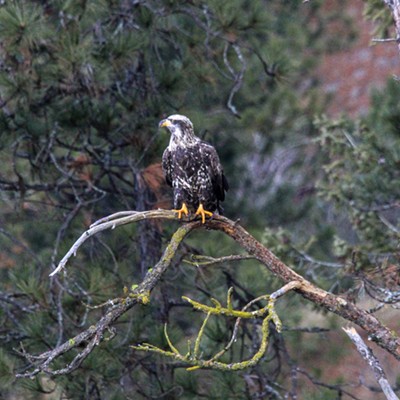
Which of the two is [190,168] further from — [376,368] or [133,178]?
[376,368]

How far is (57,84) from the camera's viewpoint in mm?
6809

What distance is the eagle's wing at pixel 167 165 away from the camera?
20.2ft

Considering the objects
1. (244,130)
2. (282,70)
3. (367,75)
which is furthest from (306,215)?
(367,75)

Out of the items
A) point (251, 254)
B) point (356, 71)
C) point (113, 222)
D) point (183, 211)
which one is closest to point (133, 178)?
point (183, 211)

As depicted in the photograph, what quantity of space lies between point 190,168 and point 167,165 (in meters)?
0.22

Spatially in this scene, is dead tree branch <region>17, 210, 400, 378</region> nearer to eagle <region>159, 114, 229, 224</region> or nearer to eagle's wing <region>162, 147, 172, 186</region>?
eagle <region>159, 114, 229, 224</region>

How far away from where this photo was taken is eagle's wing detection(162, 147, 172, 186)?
6.15m

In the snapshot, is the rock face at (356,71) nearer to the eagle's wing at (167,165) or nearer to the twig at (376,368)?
the eagle's wing at (167,165)

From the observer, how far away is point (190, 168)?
6.04 meters

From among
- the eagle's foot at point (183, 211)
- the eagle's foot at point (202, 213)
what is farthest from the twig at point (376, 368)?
the eagle's foot at point (183, 211)

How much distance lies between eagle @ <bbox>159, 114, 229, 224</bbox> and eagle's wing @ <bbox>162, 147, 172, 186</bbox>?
0.02 metres

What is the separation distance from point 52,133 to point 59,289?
1.11 m

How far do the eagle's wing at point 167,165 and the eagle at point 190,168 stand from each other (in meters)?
0.02

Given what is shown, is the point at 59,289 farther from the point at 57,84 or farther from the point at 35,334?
the point at 57,84
